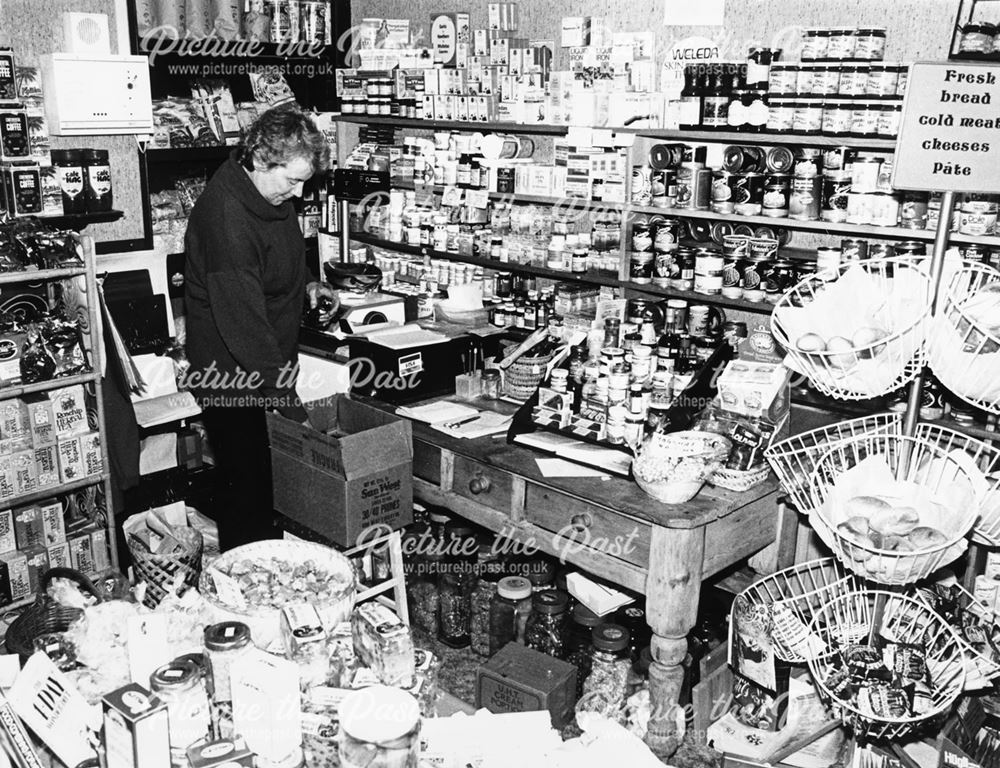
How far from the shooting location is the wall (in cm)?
388

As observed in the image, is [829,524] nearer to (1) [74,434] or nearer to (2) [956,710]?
(2) [956,710]

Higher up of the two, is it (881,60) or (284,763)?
(881,60)

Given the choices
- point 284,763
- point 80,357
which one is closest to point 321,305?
point 80,357

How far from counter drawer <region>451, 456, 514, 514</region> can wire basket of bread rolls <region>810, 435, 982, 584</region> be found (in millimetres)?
1129

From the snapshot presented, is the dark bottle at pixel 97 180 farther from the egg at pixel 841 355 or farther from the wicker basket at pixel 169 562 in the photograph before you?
the egg at pixel 841 355

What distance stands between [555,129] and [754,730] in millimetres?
2429

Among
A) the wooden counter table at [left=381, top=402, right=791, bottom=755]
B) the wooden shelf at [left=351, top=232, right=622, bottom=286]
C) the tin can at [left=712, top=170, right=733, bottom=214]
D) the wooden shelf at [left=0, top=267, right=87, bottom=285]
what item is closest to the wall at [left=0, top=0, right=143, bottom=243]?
the wooden shelf at [left=0, top=267, right=87, bottom=285]

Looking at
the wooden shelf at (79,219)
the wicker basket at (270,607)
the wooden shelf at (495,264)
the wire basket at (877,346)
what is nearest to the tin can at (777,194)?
the wooden shelf at (495,264)

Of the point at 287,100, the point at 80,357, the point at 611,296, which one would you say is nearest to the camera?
the point at 80,357

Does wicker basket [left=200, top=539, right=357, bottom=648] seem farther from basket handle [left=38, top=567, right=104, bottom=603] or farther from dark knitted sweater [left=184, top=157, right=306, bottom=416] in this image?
dark knitted sweater [left=184, top=157, right=306, bottom=416]

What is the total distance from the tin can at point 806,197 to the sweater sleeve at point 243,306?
1880 mm

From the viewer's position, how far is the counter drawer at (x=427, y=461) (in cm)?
338

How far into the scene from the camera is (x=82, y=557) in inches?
152

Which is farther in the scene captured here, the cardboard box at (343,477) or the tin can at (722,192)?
the tin can at (722,192)
